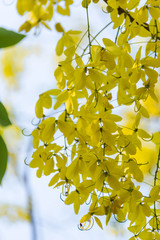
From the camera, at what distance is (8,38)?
0.31 m

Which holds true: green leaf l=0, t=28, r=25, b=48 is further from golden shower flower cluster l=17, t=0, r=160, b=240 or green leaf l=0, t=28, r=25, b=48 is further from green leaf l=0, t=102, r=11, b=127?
golden shower flower cluster l=17, t=0, r=160, b=240

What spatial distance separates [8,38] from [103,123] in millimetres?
205

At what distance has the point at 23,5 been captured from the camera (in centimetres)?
48

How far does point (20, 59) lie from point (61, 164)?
2.08 m

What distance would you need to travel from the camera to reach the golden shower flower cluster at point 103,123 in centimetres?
49

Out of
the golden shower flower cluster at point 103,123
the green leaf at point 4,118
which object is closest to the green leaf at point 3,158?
the green leaf at point 4,118

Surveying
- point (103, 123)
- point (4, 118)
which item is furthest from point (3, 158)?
point (103, 123)

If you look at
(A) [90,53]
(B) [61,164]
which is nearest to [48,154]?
(B) [61,164]

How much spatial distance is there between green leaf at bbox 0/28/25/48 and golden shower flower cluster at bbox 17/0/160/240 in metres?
0.16

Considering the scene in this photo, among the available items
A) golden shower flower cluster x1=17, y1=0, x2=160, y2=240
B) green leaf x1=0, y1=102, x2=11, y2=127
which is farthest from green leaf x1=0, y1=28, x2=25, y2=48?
golden shower flower cluster x1=17, y1=0, x2=160, y2=240

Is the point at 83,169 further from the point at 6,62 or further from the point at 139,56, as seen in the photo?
the point at 6,62

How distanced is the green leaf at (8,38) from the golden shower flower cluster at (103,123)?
16cm

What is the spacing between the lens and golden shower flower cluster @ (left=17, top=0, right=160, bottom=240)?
19.2 inches

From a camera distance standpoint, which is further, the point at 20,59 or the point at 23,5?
the point at 20,59
